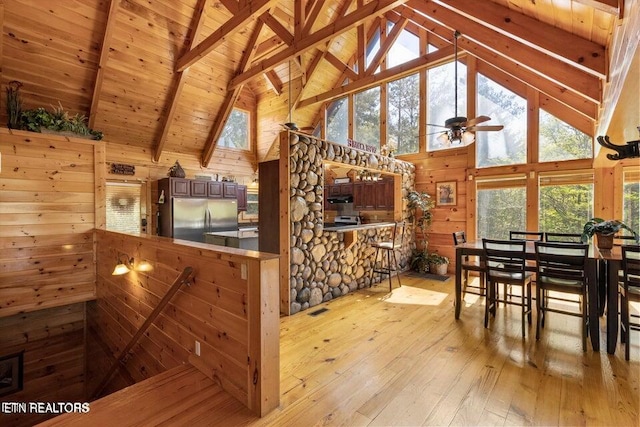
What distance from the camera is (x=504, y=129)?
18.4 ft

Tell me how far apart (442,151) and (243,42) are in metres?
4.91

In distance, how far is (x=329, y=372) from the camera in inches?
95.8

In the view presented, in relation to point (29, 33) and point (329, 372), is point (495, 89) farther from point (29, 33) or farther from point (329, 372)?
point (29, 33)

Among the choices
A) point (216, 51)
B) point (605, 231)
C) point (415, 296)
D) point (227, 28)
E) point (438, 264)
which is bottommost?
point (415, 296)

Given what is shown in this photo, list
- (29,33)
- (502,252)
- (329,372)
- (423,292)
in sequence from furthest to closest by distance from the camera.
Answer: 1. (423,292)
2. (29,33)
3. (502,252)
4. (329,372)

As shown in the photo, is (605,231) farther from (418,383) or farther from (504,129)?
(504,129)

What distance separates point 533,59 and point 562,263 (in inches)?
89.4

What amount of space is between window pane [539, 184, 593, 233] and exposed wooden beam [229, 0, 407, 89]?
4.29 meters

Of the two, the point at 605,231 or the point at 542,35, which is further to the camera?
the point at 605,231

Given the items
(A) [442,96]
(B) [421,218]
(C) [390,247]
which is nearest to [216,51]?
(A) [442,96]

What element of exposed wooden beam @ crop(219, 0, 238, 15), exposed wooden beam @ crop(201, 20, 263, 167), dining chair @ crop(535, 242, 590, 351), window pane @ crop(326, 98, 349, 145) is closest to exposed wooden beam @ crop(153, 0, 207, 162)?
exposed wooden beam @ crop(219, 0, 238, 15)

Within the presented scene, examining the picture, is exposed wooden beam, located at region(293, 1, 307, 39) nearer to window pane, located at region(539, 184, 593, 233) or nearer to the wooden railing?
the wooden railing

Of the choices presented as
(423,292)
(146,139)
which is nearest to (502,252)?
(423,292)

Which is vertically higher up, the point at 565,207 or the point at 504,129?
the point at 504,129
